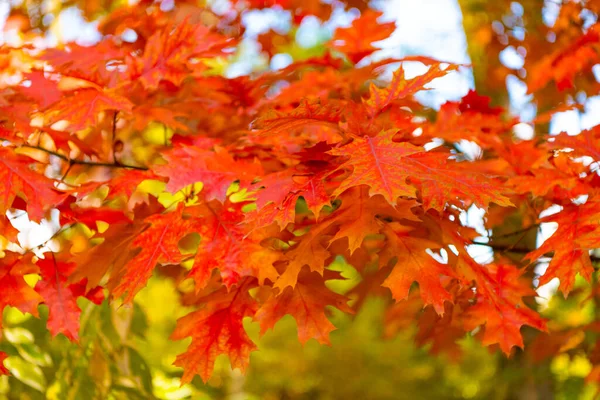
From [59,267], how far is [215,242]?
15.2 inches

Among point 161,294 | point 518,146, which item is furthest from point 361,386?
point 518,146

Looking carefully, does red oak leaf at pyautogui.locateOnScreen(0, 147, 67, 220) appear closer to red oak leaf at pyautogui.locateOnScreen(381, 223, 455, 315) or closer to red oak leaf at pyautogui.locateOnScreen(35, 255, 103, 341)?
red oak leaf at pyautogui.locateOnScreen(35, 255, 103, 341)

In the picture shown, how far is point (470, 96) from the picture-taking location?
1.56 meters

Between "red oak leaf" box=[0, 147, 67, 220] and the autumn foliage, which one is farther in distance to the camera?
"red oak leaf" box=[0, 147, 67, 220]

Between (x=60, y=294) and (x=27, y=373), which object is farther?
(x=27, y=373)

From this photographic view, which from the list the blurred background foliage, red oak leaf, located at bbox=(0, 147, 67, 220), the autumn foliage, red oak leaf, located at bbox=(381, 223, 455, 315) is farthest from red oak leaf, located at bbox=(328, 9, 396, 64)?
the blurred background foliage

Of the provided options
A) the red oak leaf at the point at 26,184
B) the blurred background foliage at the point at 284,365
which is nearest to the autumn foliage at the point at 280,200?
the red oak leaf at the point at 26,184

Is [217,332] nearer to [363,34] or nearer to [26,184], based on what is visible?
[26,184]

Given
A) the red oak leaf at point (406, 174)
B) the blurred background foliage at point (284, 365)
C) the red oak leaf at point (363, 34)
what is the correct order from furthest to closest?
the blurred background foliage at point (284, 365), the red oak leaf at point (363, 34), the red oak leaf at point (406, 174)

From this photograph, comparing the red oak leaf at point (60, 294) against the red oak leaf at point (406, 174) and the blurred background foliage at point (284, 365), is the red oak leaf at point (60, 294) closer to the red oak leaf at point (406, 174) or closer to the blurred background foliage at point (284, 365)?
the blurred background foliage at point (284, 365)

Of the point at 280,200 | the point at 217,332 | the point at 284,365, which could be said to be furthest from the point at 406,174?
the point at 284,365

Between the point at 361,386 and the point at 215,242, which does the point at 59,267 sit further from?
the point at 361,386

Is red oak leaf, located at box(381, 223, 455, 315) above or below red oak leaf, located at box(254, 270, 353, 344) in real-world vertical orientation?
above

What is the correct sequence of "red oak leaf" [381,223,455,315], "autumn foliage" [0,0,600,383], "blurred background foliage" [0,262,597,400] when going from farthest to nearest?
"blurred background foliage" [0,262,597,400]
"red oak leaf" [381,223,455,315]
"autumn foliage" [0,0,600,383]
